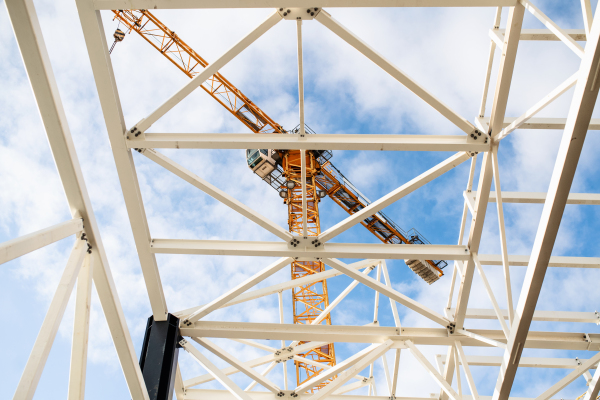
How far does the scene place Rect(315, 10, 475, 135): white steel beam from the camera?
7707 mm

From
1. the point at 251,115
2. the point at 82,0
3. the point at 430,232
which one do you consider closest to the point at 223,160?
the point at 251,115

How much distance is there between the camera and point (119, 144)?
867 cm

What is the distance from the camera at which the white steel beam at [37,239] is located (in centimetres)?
495

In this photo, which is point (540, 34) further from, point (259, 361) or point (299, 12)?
point (259, 361)

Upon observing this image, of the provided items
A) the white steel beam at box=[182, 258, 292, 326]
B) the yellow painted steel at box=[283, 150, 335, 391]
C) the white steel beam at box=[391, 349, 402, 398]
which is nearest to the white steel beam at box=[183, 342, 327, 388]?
the white steel beam at box=[391, 349, 402, 398]

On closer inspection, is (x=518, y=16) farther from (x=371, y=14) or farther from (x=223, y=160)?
(x=223, y=160)

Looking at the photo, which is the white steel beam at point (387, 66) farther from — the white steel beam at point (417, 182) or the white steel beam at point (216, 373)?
the white steel beam at point (216, 373)

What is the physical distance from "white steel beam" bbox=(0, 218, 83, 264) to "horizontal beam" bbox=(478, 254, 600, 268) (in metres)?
8.12

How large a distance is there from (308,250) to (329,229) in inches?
23.5

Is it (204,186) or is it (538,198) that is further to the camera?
(538,198)

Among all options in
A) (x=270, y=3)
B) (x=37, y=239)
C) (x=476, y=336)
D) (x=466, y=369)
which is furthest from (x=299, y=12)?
(x=466, y=369)

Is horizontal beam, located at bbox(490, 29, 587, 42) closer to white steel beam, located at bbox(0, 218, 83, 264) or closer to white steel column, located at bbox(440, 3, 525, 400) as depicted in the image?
white steel column, located at bbox(440, 3, 525, 400)

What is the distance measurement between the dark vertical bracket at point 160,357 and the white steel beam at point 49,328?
440cm

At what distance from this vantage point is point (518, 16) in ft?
25.0
